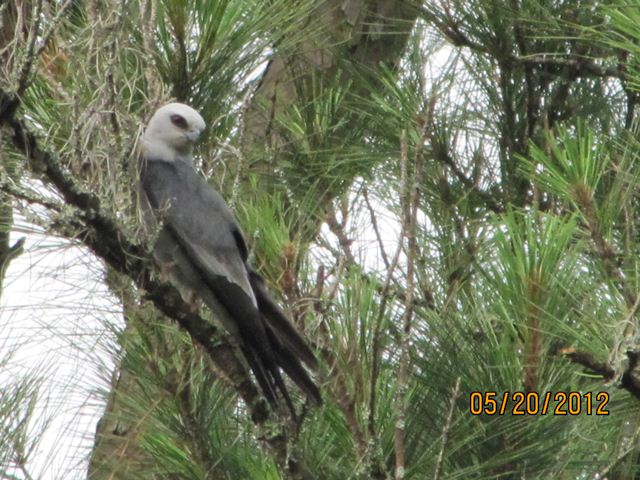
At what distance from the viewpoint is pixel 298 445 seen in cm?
202

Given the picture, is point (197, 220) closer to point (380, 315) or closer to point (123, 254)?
point (123, 254)

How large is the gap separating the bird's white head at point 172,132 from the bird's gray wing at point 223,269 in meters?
0.03

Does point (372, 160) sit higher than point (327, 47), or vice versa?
point (327, 47)

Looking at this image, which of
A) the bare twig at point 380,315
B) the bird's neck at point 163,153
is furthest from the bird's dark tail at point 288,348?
the bird's neck at point 163,153

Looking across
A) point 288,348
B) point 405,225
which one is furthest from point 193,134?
point 405,225

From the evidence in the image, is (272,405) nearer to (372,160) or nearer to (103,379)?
(103,379)

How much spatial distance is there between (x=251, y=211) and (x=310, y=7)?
23.0 inches

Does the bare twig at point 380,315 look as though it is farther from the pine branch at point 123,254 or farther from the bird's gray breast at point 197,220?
the bird's gray breast at point 197,220

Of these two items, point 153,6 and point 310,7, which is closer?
point 153,6

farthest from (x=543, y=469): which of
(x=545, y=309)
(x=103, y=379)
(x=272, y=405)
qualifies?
(x=103, y=379)

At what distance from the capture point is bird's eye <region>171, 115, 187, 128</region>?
8.20 ft

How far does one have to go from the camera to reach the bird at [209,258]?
2.10m
